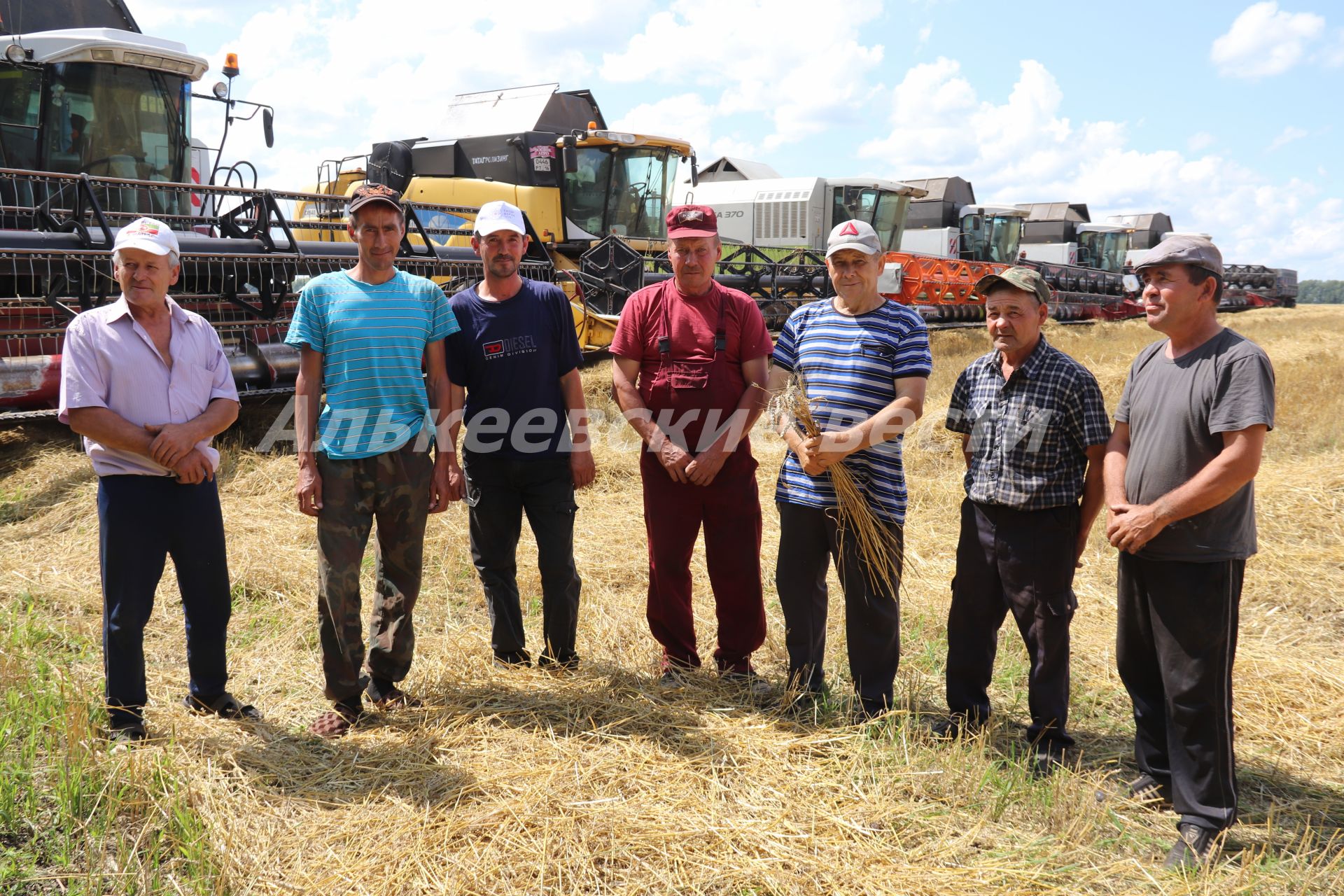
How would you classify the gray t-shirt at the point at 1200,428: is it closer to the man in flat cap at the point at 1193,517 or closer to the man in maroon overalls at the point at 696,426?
the man in flat cap at the point at 1193,517

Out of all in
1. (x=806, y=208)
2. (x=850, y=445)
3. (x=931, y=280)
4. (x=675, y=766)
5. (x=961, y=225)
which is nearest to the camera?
(x=675, y=766)

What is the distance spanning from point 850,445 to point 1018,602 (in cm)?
75

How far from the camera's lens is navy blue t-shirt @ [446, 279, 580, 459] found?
3658 mm

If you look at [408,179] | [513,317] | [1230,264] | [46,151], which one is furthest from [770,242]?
[1230,264]

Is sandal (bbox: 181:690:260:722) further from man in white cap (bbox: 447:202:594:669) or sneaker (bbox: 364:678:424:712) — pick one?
man in white cap (bbox: 447:202:594:669)

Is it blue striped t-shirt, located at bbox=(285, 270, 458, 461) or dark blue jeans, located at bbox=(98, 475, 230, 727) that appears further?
blue striped t-shirt, located at bbox=(285, 270, 458, 461)

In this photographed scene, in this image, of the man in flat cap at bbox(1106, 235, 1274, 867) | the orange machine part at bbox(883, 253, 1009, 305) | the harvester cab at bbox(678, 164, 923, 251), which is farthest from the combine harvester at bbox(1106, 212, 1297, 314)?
the man in flat cap at bbox(1106, 235, 1274, 867)

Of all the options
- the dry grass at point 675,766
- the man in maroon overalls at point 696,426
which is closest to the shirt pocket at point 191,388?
the dry grass at point 675,766

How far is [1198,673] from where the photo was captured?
9.19ft

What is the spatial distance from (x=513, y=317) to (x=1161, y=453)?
221 cm

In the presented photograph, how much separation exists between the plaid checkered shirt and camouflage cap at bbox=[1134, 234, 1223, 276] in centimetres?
46

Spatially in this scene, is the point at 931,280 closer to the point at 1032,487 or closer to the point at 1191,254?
the point at 1032,487

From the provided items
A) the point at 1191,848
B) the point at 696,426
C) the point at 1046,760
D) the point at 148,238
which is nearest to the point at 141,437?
the point at 148,238

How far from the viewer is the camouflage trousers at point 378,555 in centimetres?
335
